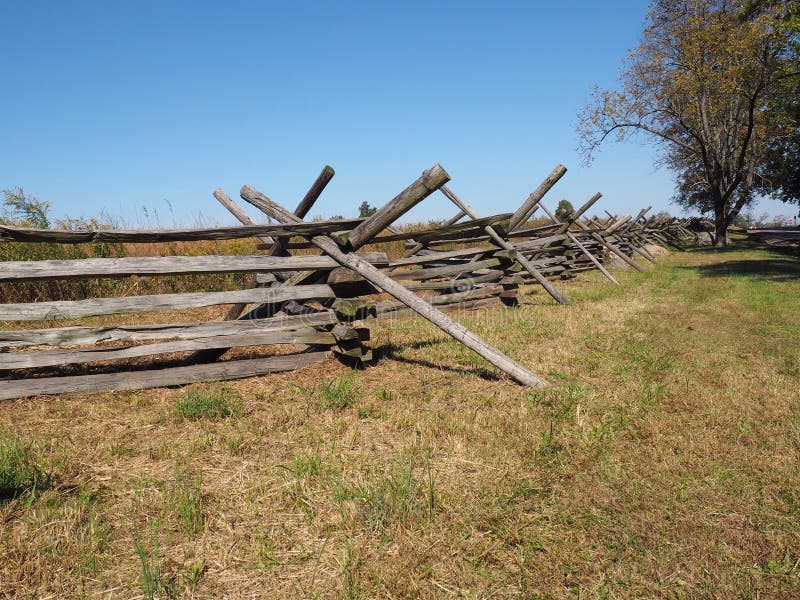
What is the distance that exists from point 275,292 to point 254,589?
9.95 feet

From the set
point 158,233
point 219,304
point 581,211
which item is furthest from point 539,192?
point 158,233

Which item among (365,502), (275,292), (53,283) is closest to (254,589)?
(365,502)

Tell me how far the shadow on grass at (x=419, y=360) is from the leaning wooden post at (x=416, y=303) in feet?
1.04

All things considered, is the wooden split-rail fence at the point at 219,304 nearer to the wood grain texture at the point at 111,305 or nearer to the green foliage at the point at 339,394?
the wood grain texture at the point at 111,305

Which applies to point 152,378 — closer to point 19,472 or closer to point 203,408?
point 203,408

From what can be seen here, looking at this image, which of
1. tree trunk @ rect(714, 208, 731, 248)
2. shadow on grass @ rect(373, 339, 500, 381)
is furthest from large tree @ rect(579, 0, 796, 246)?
shadow on grass @ rect(373, 339, 500, 381)

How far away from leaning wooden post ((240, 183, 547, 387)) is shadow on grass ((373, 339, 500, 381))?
32cm

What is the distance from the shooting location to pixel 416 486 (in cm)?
246

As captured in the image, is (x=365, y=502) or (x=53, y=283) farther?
(x=53, y=283)

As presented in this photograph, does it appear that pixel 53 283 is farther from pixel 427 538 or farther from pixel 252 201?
pixel 427 538

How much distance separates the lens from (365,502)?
2352 mm

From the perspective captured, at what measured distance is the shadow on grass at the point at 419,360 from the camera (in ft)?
14.9

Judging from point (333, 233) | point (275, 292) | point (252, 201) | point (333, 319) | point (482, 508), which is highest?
point (252, 201)

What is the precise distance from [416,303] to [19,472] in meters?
3.01
